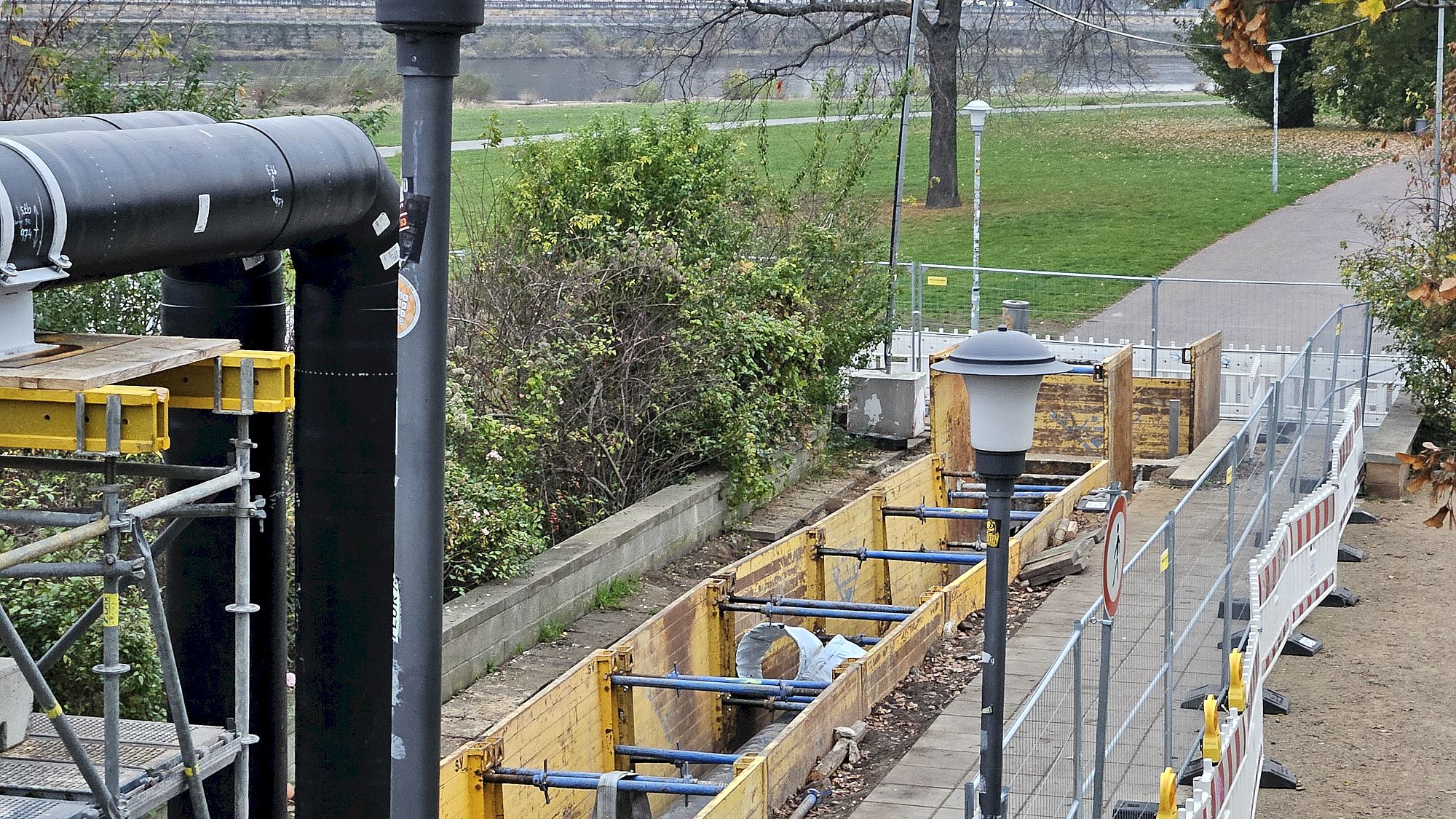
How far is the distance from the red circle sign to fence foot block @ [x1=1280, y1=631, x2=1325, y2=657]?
23.5 feet

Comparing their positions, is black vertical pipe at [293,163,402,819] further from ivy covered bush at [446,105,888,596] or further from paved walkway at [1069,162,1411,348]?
paved walkway at [1069,162,1411,348]

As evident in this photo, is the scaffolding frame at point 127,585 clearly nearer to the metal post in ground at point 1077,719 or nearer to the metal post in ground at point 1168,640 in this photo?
the metal post in ground at point 1077,719

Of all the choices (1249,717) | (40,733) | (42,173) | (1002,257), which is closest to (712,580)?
(1249,717)

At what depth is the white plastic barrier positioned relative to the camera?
27.0ft

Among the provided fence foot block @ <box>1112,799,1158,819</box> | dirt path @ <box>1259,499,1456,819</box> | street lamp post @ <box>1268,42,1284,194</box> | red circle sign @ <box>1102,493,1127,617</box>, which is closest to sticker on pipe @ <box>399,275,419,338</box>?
red circle sign @ <box>1102,493,1127,617</box>

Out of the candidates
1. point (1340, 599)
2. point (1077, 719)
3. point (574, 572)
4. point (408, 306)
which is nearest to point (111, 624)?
point (408, 306)

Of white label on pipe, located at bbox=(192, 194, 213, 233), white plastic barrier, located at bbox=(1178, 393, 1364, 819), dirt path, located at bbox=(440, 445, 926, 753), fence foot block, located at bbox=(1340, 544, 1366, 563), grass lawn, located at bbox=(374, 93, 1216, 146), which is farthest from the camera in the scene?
grass lawn, located at bbox=(374, 93, 1216, 146)

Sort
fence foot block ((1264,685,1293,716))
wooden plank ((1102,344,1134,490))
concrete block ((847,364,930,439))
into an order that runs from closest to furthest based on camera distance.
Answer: fence foot block ((1264,685,1293,716))
wooden plank ((1102,344,1134,490))
concrete block ((847,364,930,439))

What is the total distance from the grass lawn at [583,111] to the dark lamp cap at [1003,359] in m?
15.2

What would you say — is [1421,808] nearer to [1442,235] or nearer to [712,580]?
[712,580]

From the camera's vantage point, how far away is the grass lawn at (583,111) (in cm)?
3600

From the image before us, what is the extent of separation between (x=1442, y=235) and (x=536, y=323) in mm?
12001

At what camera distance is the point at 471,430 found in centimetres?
1248


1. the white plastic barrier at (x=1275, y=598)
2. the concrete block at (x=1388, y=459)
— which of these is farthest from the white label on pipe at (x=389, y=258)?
the concrete block at (x=1388, y=459)
